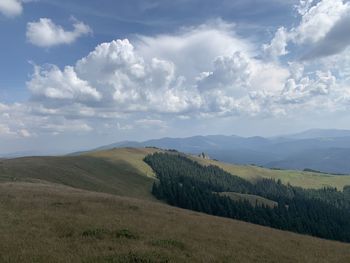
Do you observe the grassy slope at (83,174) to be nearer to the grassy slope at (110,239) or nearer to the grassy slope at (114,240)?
the grassy slope at (110,239)

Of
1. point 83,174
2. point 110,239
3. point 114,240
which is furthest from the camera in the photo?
point 83,174

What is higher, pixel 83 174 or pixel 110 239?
pixel 110 239

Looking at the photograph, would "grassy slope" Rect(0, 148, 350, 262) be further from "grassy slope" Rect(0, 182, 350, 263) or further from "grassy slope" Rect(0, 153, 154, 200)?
"grassy slope" Rect(0, 153, 154, 200)

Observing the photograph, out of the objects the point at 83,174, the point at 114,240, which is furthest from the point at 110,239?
the point at 83,174

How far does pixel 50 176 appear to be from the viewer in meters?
87.8

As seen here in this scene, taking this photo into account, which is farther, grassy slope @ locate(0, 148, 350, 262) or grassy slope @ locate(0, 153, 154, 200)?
grassy slope @ locate(0, 153, 154, 200)

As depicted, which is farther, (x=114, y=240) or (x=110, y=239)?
(x=110, y=239)

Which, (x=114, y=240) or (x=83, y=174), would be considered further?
(x=83, y=174)

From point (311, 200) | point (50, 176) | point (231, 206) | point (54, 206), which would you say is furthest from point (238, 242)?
point (311, 200)

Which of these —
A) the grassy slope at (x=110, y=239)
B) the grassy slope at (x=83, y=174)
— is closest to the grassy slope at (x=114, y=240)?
the grassy slope at (x=110, y=239)

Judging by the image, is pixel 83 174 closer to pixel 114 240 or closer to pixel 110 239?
pixel 110 239

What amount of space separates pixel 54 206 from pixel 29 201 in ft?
8.73

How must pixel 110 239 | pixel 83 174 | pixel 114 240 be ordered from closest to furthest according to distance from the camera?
1. pixel 114 240
2. pixel 110 239
3. pixel 83 174

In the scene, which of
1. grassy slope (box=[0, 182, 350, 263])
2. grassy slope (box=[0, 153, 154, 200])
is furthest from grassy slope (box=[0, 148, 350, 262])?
grassy slope (box=[0, 153, 154, 200])
